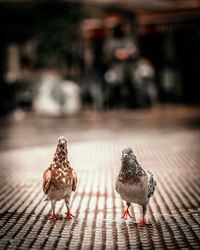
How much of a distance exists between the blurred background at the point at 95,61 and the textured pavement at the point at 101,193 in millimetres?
5975

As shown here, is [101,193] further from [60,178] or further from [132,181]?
[132,181]

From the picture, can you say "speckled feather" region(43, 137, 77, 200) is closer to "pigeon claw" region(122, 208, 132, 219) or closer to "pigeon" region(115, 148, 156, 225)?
"pigeon" region(115, 148, 156, 225)

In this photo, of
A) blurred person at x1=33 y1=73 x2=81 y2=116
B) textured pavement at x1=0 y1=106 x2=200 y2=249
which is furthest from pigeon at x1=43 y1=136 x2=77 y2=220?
blurred person at x1=33 y1=73 x2=81 y2=116

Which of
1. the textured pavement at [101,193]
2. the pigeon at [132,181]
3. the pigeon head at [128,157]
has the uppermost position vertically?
the pigeon head at [128,157]

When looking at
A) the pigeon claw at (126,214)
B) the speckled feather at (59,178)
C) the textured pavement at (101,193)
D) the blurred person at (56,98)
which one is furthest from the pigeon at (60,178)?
the blurred person at (56,98)

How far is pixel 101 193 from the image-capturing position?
20.4 ft

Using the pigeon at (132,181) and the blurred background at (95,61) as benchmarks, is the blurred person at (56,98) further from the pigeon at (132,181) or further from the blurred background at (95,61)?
the pigeon at (132,181)

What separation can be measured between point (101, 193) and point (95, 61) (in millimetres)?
18726

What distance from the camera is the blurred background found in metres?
19.2

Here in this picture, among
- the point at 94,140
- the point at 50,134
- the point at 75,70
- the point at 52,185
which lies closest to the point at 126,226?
the point at 52,185

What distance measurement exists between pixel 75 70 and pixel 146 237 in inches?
703

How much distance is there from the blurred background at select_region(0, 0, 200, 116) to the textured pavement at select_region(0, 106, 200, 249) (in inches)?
235

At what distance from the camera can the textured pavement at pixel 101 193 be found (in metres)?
4.32

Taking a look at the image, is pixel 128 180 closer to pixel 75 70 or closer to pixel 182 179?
pixel 182 179
